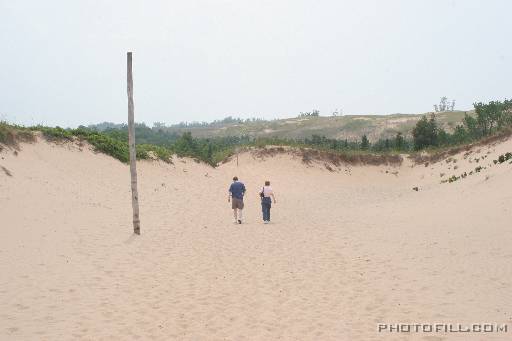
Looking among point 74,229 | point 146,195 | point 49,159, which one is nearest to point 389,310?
point 74,229

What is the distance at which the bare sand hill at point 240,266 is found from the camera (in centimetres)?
703

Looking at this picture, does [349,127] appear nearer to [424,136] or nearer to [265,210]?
[424,136]

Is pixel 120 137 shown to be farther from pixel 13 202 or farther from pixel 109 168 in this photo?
pixel 13 202

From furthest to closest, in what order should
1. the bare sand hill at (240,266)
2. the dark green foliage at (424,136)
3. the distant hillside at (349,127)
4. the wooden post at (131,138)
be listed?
the distant hillside at (349,127), the dark green foliage at (424,136), the wooden post at (131,138), the bare sand hill at (240,266)

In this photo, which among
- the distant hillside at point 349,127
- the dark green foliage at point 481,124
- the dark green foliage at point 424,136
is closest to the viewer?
the dark green foliage at point 481,124

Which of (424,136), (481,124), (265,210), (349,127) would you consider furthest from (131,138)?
(349,127)

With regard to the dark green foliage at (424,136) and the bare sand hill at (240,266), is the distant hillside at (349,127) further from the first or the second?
the bare sand hill at (240,266)

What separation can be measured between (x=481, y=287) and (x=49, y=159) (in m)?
24.5

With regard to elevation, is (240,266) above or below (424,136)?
below

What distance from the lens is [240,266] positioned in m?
11.0

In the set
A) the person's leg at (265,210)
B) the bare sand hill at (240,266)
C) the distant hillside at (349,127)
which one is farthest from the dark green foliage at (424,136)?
the distant hillside at (349,127)

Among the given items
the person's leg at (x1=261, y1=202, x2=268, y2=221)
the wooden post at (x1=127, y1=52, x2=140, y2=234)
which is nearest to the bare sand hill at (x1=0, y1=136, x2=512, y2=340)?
the person's leg at (x1=261, y1=202, x2=268, y2=221)

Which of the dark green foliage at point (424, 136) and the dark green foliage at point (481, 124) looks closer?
the dark green foliage at point (481, 124)

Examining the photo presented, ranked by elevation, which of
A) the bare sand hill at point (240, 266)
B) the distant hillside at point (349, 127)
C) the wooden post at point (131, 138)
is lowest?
the bare sand hill at point (240, 266)
